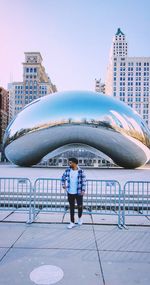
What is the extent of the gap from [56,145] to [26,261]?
477 inches

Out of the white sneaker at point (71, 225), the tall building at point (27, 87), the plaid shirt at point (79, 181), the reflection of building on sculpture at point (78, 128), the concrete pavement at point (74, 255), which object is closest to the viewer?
the concrete pavement at point (74, 255)

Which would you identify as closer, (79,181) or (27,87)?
(79,181)

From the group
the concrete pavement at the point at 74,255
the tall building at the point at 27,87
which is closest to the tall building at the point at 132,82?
the tall building at the point at 27,87

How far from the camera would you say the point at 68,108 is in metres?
14.9

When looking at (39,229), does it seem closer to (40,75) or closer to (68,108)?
(68,108)

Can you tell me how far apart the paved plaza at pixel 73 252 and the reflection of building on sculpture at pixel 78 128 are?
8807 millimetres

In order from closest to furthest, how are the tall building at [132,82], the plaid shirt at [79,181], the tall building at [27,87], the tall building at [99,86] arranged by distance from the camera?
the plaid shirt at [79,181]
the tall building at [132,82]
the tall building at [27,87]
the tall building at [99,86]

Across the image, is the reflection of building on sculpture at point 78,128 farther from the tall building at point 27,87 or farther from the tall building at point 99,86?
the tall building at point 99,86

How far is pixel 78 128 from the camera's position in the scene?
1479cm

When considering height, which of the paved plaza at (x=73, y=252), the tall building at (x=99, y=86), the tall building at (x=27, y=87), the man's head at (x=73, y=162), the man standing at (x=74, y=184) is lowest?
the paved plaza at (x=73, y=252)

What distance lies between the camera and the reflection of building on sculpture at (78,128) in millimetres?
14680

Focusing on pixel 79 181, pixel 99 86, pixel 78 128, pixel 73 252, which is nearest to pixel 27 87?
pixel 99 86

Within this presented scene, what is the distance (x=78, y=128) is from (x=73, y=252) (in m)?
10.9

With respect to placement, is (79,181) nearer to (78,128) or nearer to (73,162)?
(73,162)
